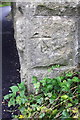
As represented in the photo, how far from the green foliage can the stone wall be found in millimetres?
95

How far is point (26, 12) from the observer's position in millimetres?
1545

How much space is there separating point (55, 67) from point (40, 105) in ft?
0.91

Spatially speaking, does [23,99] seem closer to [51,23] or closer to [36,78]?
[36,78]

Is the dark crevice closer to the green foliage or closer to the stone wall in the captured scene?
the green foliage

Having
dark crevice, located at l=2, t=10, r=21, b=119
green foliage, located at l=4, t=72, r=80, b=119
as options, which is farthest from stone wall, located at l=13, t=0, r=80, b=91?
dark crevice, located at l=2, t=10, r=21, b=119

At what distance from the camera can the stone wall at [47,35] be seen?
5.09 ft

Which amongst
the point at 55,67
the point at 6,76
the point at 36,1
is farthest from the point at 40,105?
the point at 6,76

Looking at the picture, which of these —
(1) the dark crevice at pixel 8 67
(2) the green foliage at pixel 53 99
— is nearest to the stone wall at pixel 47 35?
(2) the green foliage at pixel 53 99

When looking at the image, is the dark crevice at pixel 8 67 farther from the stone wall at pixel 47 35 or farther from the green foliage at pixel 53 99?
the stone wall at pixel 47 35

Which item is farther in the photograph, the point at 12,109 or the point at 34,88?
the point at 12,109

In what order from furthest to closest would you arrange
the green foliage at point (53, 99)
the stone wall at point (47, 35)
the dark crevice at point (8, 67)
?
the dark crevice at point (8, 67) → the stone wall at point (47, 35) → the green foliage at point (53, 99)

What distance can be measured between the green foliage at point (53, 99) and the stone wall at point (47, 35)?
0.10 m

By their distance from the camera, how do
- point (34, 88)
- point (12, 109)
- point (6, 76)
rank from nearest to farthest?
point (34, 88) < point (12, 109) < point (6, 76)

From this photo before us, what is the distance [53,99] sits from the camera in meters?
1.50
